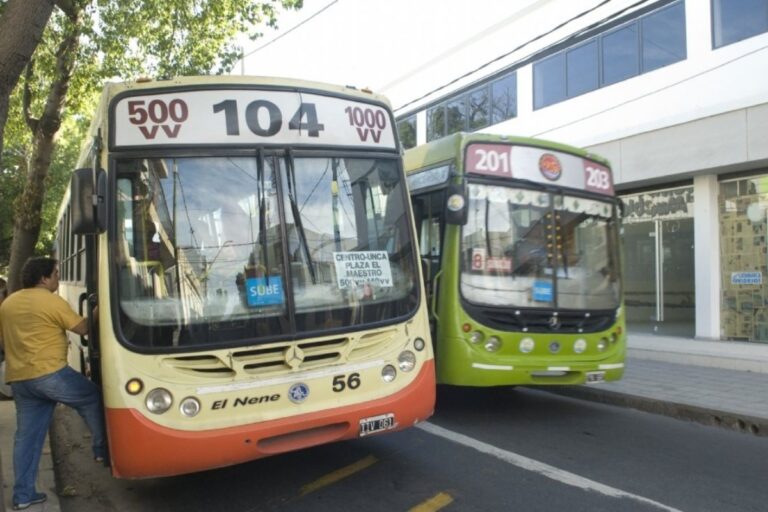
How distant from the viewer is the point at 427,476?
4859 millimetres

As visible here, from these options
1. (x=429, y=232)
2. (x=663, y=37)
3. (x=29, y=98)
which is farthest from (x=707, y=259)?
(x=29, y=98)

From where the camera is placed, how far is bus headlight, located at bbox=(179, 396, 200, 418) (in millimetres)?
3887

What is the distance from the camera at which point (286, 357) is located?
4180 millimetres

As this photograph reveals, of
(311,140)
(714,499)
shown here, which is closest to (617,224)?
(714,499)

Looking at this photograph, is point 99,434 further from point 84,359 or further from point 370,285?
point 370,285

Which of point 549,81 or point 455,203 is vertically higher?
point 549,81

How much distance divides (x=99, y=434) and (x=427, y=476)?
94.4 inches

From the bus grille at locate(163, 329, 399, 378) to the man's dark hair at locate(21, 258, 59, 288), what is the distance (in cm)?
129

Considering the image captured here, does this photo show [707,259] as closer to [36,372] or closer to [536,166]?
[536,166]

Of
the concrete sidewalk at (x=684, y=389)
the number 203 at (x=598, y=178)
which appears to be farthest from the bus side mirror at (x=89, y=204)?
the number 203 at (x=598, y=178)

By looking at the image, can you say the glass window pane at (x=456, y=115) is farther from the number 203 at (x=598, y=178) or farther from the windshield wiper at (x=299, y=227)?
the windshield wiper at (x=299, y=227)

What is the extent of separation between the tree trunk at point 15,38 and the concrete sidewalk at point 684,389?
281 cm

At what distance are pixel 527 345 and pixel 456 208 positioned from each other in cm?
159

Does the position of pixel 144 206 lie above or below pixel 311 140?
below
